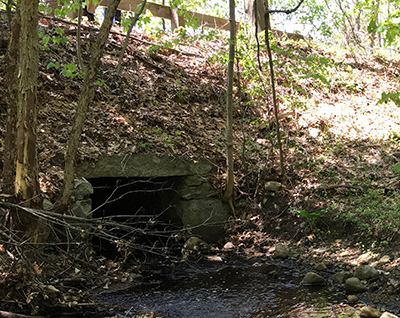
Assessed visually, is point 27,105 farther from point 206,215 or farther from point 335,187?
point 335,187

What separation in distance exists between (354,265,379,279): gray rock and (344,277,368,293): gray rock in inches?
5.7

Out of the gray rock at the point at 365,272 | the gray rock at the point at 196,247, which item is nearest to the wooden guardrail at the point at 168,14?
the gray rock at the point at 196,247

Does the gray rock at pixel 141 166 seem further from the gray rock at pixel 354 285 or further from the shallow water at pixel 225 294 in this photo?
the gray rock at pixel 354 285

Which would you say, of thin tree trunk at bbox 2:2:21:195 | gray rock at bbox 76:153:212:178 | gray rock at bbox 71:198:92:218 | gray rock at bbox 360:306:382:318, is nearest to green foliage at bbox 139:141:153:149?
gray rock at bbox 76:153:212:178

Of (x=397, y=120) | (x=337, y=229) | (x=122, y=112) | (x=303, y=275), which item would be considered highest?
(x=122, y=112)

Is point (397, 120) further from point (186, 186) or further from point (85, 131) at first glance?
point (85, 131)

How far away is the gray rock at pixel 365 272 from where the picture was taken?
4.26 m

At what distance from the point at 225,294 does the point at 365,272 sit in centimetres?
163

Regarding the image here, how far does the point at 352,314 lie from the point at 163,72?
611cm

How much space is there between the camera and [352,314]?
366 centimetres

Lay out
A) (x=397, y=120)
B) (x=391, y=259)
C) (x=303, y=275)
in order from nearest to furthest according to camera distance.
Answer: (x=391, y=259) → (x=303, y=275) → (x=397, y=120)

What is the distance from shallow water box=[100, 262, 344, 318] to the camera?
395cm

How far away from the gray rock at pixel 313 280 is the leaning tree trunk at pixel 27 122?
122 inches

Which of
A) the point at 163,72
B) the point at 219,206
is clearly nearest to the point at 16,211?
the point at 219,206
